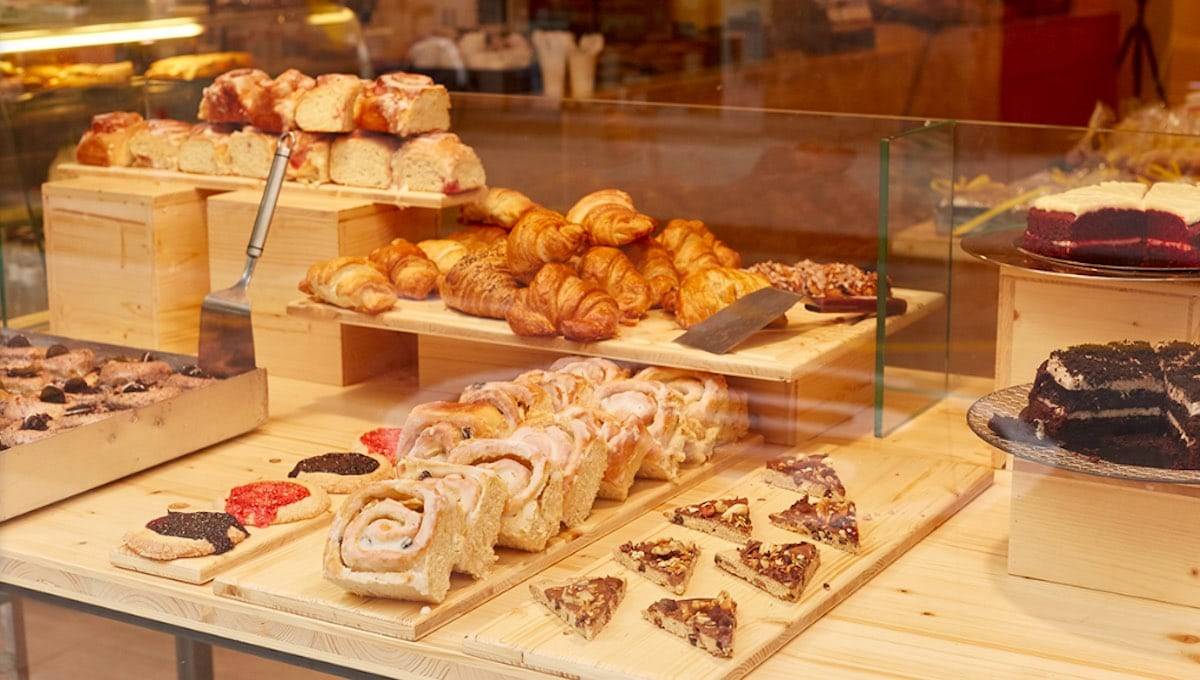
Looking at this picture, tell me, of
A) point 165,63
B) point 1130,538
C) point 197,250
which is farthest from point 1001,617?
point 165,63

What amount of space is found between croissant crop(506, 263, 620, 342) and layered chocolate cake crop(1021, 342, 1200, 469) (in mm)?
717

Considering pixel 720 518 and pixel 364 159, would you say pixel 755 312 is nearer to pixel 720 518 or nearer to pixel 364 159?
pixel 720 518

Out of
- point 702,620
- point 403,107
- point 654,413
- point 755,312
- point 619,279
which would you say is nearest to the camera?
point 702,620

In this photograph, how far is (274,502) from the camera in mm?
1991

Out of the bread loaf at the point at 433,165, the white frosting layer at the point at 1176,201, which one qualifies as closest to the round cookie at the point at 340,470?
→ the bread loaf at the point at 433,165

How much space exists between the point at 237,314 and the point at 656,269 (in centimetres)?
68

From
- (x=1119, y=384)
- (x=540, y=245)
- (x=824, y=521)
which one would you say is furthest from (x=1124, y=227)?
(x=540, y=245)

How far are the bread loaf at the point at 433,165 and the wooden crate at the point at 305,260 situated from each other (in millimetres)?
56

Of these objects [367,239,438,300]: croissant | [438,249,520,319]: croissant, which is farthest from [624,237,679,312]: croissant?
[367,239,438,300]: croissant

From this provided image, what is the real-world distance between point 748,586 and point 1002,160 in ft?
3.45

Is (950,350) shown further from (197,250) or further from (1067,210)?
(197,250)

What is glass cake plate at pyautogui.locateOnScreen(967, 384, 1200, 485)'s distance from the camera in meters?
1.62

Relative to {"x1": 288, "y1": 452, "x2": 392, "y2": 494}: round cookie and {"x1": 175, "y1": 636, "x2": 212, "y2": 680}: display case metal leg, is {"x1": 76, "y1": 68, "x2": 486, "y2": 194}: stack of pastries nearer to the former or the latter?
{"x1": 288, "y1": 452, "x2": 392, "y2": 494}: round cookie

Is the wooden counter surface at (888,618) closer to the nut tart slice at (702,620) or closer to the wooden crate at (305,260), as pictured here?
the nut tart slice at (702,620)
